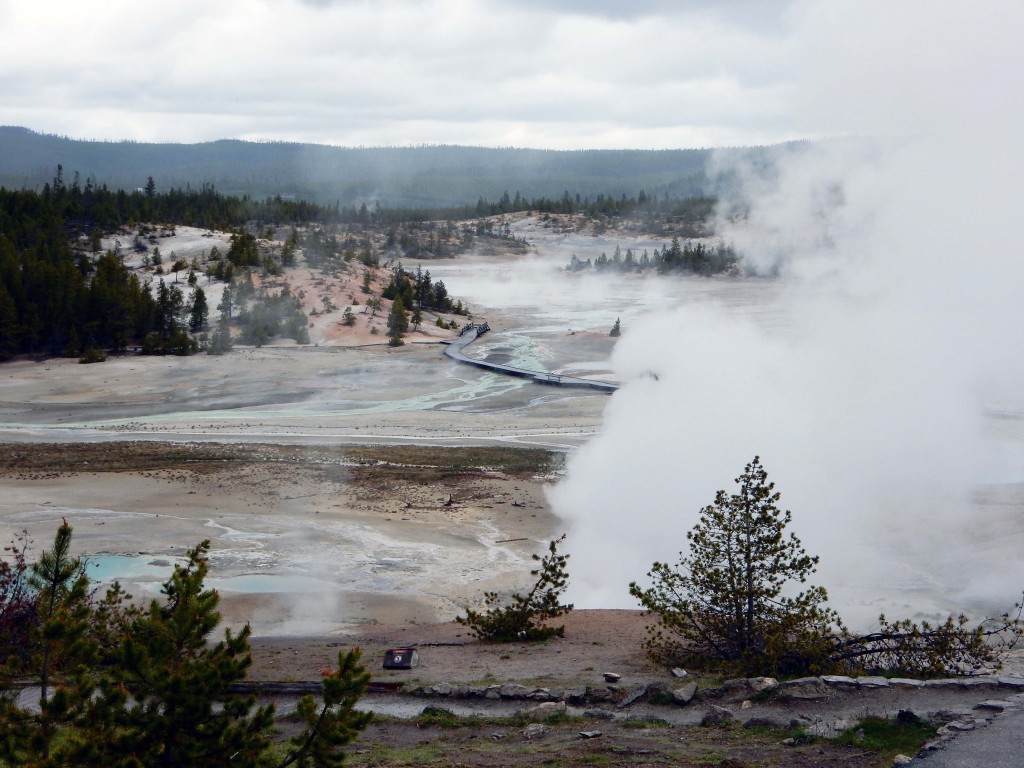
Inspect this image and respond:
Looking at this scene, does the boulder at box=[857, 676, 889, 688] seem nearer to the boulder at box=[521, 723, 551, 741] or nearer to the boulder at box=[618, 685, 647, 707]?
the boulder at box=[618, 685, 647, 707]

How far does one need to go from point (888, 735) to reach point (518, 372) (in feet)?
106

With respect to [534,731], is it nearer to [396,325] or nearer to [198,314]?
[396,325]

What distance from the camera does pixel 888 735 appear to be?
9.33m

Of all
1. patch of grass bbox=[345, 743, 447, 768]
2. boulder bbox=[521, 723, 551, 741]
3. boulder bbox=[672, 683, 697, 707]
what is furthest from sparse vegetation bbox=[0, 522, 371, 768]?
boulder bbox=[672, 683, 697, 707]

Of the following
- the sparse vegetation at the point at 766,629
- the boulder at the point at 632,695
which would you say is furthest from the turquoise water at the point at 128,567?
the boulder at the point at 632,695

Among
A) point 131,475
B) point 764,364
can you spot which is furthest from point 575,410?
point 131,475

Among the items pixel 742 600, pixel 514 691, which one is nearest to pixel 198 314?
pixel 742 600

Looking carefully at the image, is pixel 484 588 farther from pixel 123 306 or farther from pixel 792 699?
pixel 123 306

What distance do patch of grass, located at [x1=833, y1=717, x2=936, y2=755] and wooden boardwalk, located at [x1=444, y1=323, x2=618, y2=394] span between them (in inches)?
1080

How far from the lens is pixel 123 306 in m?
47.6

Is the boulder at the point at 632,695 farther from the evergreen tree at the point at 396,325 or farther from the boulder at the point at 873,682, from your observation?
the evergreen tree at the point at 396,325

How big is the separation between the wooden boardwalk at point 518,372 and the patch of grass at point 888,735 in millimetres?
27420

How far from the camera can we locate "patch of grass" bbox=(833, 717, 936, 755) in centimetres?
906

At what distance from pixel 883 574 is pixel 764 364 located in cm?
913
